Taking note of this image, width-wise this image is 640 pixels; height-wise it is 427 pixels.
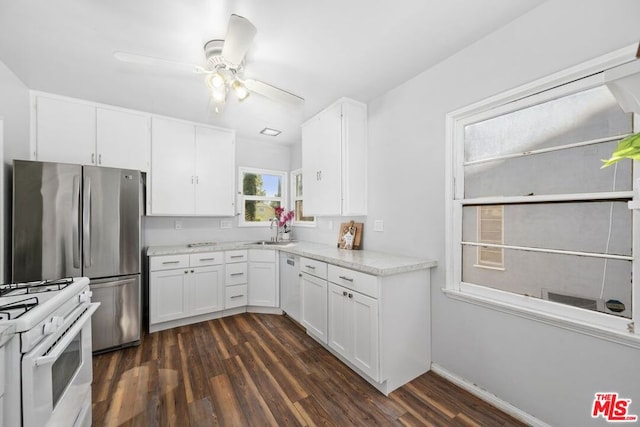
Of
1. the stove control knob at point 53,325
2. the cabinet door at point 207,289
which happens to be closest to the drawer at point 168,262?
the cabinet door at point 207,289

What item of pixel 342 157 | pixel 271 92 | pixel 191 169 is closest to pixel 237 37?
pixel 271 92

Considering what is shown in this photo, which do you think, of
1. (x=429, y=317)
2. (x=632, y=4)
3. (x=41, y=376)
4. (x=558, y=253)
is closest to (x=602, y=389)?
(x=558, y=253)

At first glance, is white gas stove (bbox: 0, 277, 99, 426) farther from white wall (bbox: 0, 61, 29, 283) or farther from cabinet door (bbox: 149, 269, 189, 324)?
cabinet door (bbox: 149, 269, 189, 324)

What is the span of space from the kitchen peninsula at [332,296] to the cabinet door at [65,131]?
125cm

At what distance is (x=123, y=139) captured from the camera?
9.27 ft

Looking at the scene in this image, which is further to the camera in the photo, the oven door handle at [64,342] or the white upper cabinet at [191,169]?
the white upper cabinet at [191,169]

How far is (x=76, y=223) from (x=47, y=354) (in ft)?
5.55

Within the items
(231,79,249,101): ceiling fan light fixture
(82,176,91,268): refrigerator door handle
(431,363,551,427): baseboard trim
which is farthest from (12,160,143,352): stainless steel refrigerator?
(431,363,551,427): baseboard trim

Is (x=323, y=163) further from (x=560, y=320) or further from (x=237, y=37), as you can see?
(x=560, y=320)

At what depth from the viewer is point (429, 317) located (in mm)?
2107

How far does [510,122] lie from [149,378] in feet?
10.8

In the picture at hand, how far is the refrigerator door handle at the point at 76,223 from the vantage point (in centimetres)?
224

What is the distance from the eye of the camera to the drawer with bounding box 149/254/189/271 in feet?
9.19

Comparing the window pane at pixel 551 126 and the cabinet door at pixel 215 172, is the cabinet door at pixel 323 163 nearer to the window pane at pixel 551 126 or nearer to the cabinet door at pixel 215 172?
the cabinet door at pixel 215 172
